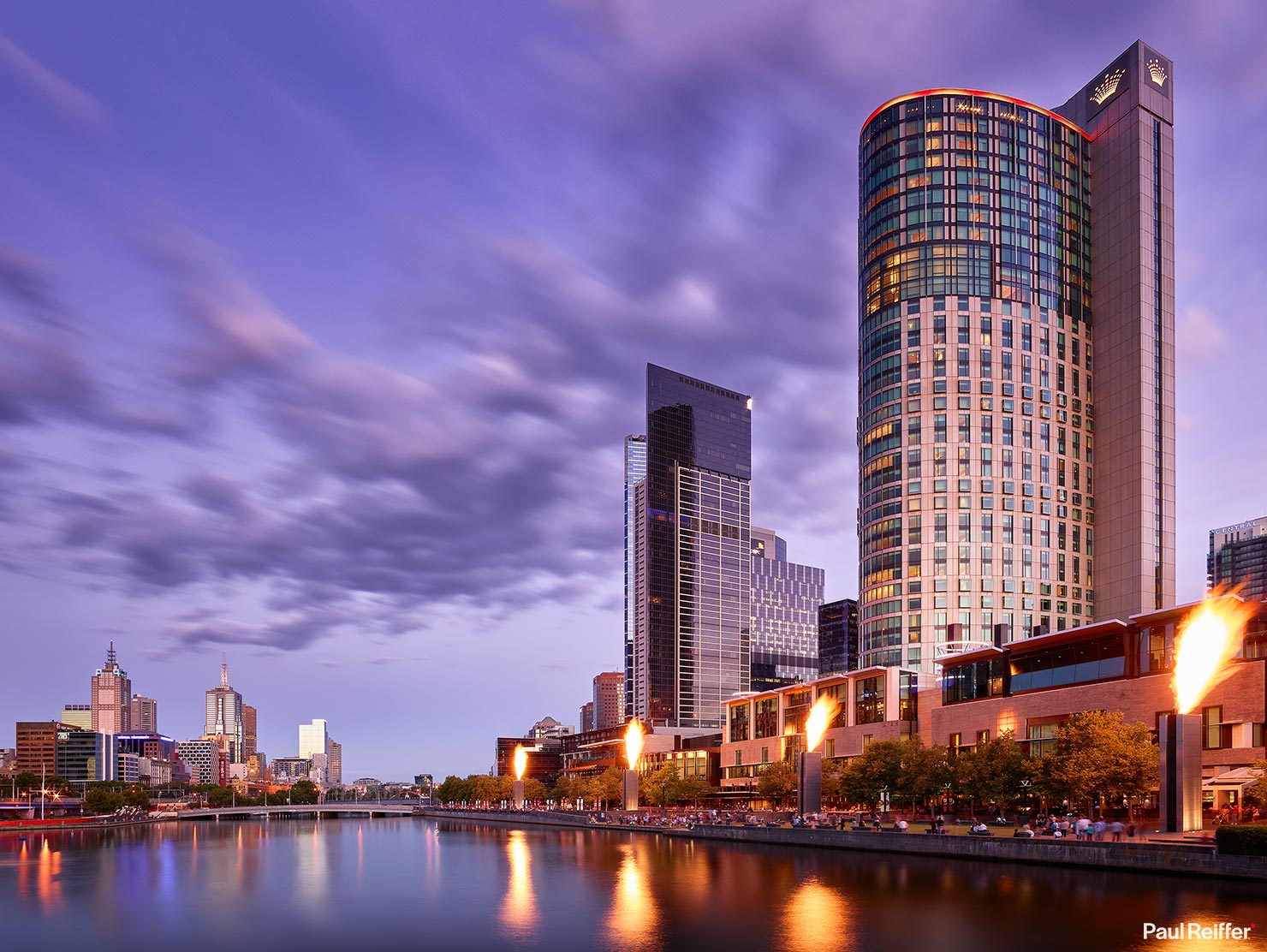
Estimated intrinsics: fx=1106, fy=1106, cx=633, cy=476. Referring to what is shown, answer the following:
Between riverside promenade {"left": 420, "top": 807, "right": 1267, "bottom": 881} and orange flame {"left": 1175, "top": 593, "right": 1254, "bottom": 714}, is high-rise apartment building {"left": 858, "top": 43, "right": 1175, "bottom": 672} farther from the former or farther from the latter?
orange flame {"left": 1175, "top": 593, "right": 1254, "bottom": 714}

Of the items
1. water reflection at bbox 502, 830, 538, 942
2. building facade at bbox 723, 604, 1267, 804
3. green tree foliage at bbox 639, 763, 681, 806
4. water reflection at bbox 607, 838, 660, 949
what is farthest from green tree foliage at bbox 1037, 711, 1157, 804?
green tree foliage at bbox 639, 763, 681, 806

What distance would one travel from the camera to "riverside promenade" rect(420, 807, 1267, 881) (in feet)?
208

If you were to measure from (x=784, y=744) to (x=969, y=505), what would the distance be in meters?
53.1

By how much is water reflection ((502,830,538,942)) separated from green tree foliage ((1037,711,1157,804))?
4383cm

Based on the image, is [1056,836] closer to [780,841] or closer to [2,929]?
[780,841]

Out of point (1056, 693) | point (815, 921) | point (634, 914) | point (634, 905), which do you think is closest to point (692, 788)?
point (1056, 693)

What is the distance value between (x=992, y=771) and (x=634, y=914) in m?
52.0

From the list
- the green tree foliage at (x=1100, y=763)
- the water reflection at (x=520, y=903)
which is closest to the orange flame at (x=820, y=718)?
the water reflection at (x=520, y=903)

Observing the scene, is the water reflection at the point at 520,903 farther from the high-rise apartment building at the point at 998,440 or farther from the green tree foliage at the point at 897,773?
the high-rise apartment building at the point at 998,440

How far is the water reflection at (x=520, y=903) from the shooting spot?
195 feet

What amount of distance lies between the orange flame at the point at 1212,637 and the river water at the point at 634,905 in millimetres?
24989

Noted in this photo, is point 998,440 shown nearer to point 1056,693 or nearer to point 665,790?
point 665,790

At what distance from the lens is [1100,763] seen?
87.5 meters

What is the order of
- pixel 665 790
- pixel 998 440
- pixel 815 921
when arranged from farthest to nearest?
pixel 998 440 → pixel 665 790 → pixel 815 921
